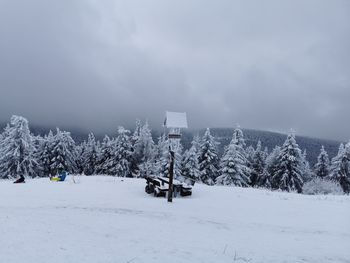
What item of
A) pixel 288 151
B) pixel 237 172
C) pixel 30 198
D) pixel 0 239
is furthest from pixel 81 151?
pixel 0 239

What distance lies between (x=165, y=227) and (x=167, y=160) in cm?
3354

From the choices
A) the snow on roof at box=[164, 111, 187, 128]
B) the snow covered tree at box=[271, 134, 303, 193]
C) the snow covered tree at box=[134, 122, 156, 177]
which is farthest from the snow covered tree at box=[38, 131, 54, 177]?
the snow on roof at box=[164, 111, 187, 128]

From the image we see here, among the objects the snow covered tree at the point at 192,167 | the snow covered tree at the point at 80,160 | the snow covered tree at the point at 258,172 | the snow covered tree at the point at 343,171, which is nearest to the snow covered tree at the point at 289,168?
the snow covered tree at the point at 258,172

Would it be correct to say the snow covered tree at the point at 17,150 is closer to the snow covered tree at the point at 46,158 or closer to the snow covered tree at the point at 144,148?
the snow covered tree at the point at 46,158

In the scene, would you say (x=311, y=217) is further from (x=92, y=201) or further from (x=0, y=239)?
(x=0, y=239)

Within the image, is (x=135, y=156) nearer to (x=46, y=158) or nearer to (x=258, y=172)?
(x=46, y=158)

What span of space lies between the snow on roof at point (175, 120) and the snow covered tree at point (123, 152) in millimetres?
31894

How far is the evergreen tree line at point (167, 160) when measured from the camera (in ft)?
145

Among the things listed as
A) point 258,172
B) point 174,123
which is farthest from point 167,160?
point 174,123

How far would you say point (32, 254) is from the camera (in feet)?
25.7

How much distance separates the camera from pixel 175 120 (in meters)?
20.8

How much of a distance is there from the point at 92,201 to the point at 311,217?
465 inches

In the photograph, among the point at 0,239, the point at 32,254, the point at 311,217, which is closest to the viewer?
the point at 32,254

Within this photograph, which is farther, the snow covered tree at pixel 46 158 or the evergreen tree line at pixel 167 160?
the snow covered tree at pixel 46 158
